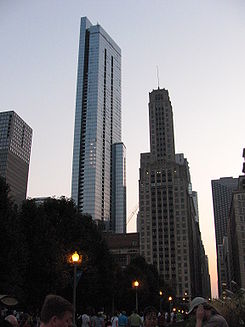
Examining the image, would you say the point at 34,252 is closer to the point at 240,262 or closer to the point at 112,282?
the point at 112,282

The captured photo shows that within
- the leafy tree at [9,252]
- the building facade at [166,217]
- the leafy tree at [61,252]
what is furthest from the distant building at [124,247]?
the leafy tree at [9,252]

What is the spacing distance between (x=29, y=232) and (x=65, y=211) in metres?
6.79

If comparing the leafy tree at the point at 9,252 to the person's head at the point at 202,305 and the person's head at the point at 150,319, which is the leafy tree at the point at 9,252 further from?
the person's head at the point at 202,305

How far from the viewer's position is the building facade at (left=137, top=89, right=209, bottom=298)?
143 metres

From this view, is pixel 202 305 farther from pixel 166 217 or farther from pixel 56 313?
pixel 166 217

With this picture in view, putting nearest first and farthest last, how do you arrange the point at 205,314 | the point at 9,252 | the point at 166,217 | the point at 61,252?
the point at 205,314
the point at 9,252
the point at 61,252
the point at 166,217

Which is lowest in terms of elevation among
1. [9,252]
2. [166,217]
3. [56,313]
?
[56,313]

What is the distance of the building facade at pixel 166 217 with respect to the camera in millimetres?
143375

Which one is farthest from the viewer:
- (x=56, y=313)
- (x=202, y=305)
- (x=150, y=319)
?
(x=150, y=319)

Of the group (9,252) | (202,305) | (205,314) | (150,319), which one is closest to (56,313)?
(202,305)

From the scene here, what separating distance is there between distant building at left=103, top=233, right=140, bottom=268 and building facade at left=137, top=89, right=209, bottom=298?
8299 mm

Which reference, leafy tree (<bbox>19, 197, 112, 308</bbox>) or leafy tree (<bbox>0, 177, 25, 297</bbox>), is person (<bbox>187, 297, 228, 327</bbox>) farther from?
leafy tree (<bbox>19, 197, 112, 308</bbox>)

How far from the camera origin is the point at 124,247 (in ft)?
515

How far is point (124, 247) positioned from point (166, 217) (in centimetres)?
2252
